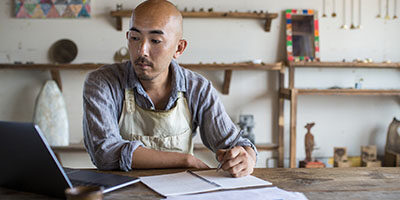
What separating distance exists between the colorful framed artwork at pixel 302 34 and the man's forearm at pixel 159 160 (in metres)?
2.17

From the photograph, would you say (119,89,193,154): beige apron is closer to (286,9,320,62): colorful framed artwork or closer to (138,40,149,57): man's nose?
(138,40,149,57): man's nose

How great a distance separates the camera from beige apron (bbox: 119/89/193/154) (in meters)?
1.59

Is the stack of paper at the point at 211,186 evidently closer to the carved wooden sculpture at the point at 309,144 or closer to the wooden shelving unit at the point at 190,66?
the wooden shelving unit at the point at 190,66

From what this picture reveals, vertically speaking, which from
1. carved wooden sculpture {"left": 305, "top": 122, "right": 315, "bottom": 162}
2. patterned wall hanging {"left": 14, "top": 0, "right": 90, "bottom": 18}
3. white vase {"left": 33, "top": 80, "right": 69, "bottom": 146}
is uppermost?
patterned wall hanging {"left": 14, "top": 0, "right": 90, "bottom": 18}

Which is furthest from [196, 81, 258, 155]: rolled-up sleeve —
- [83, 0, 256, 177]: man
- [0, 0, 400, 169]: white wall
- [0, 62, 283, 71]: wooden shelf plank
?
[0, 0, 400, 169]: white wall

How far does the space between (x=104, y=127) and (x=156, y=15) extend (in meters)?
0.49

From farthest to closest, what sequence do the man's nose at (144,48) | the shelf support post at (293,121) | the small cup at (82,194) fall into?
1. the shelf support post at (293,121)
2. the man's nose at (144,48)
3. the small cup at (82,194)

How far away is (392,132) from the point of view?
333cm

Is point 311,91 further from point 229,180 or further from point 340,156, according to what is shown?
point 229,180

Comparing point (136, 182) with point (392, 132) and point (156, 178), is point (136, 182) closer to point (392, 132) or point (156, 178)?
point (156, 178)

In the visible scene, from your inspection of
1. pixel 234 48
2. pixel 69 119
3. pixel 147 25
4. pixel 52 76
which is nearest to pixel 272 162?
pixel 234 48

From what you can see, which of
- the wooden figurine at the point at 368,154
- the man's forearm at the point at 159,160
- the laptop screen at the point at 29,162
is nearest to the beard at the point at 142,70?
the man's forearm at the point at 159,160

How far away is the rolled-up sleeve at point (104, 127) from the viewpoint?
1.32 metres

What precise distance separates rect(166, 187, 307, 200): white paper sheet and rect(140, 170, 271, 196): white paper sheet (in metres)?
0.03
